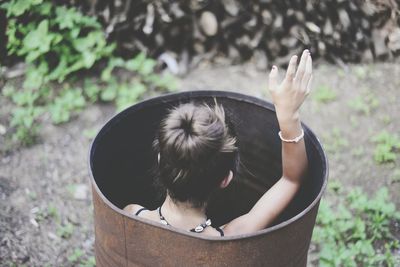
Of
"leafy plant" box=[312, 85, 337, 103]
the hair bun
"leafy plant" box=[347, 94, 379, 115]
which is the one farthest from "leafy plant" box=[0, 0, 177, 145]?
the hair bun

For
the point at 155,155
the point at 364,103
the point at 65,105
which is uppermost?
the point at 155,155

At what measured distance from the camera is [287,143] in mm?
1621

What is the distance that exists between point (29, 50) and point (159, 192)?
1746mm

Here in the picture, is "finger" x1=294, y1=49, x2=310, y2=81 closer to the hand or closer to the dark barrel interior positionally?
the hand

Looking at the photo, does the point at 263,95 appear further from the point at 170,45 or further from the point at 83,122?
the point at 83,122

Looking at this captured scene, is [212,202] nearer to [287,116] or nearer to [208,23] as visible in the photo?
[287,116]

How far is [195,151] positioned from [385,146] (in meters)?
2.06

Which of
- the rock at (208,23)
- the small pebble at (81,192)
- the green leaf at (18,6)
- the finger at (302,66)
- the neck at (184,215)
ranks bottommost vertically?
the small pebble at (81,192)

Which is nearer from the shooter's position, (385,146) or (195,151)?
(195,151)

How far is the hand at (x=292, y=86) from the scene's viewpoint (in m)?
1.46

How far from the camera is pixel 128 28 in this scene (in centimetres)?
370

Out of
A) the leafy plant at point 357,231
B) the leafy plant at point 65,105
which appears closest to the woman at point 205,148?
the leafy plant at point 357,231

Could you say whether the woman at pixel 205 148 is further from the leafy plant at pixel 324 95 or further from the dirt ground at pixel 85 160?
the leafy plant at pixel 324 95

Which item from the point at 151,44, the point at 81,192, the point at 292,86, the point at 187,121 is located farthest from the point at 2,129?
the point at 292,86
